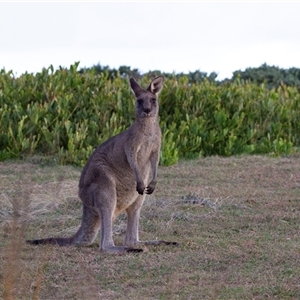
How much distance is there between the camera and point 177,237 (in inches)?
243

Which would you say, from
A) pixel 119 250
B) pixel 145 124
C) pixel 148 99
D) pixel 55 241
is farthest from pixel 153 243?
pixel 148 99

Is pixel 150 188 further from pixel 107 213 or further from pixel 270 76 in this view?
pixel 270 76

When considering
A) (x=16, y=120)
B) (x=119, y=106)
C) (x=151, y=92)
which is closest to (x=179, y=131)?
(x=119, y=106)

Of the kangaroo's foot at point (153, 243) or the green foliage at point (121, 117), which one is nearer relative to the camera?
the kangaroo's foot at point (153, 243)

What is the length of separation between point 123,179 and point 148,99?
584mm

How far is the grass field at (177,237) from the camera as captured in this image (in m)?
4.62

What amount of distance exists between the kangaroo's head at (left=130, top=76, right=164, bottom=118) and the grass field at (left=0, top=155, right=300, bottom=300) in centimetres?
79

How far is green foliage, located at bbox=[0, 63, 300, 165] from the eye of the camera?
9.99 meters

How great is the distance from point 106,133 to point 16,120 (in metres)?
1.12

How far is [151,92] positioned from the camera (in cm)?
591

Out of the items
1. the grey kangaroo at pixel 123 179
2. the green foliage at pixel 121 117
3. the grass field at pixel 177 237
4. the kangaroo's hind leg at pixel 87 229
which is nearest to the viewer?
the grass field at pixel 177 237

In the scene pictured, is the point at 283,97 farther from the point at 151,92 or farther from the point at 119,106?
the point at 151,92

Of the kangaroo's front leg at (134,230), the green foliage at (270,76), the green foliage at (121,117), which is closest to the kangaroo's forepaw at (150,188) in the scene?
the kangaroo's front leg at (134,230)

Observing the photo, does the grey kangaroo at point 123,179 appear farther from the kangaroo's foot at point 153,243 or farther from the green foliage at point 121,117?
the green foliage at point 121,117
